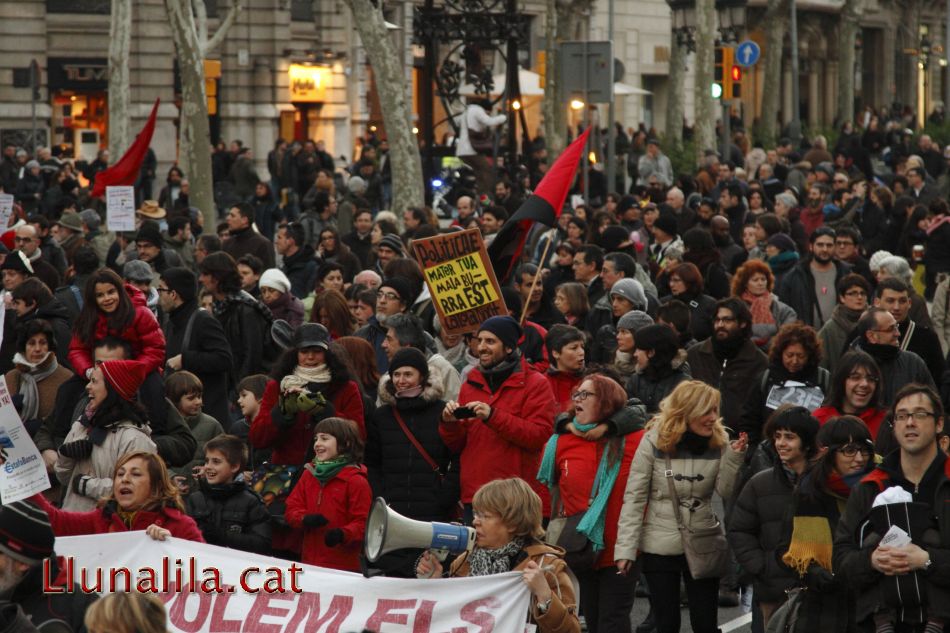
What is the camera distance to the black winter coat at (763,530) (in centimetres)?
773

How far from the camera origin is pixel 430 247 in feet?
35.3

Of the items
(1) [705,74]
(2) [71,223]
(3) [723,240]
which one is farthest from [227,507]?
(1) [705,74]

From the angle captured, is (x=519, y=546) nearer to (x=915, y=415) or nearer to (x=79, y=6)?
(x=915, y=415)

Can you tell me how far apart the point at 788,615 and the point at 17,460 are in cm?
316

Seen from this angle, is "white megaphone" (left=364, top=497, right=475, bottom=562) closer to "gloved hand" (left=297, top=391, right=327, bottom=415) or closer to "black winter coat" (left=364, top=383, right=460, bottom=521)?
"black winter coat" (left=364, top=383, right=460, bottom=521)

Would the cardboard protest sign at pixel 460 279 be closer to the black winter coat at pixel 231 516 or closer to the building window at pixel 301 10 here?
the black winter coat at pixel 231 516

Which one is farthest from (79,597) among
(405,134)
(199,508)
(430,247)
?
(405,134)

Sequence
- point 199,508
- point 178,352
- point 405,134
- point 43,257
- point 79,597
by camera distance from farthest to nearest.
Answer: point 405,134, point 43,257, point 178,352, point 199,508, point 79,597

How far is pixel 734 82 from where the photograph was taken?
32.6m

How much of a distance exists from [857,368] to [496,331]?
1684 mm

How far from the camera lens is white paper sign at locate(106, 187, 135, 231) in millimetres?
17375

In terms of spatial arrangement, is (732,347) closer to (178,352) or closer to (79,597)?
(178,352)

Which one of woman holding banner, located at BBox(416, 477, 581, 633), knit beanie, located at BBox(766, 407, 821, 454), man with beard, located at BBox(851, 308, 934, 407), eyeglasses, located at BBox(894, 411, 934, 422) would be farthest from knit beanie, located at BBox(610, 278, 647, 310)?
woman holding banner, located at BBox(416, 477, 581, 633)

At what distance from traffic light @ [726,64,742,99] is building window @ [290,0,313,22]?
14969 mm
